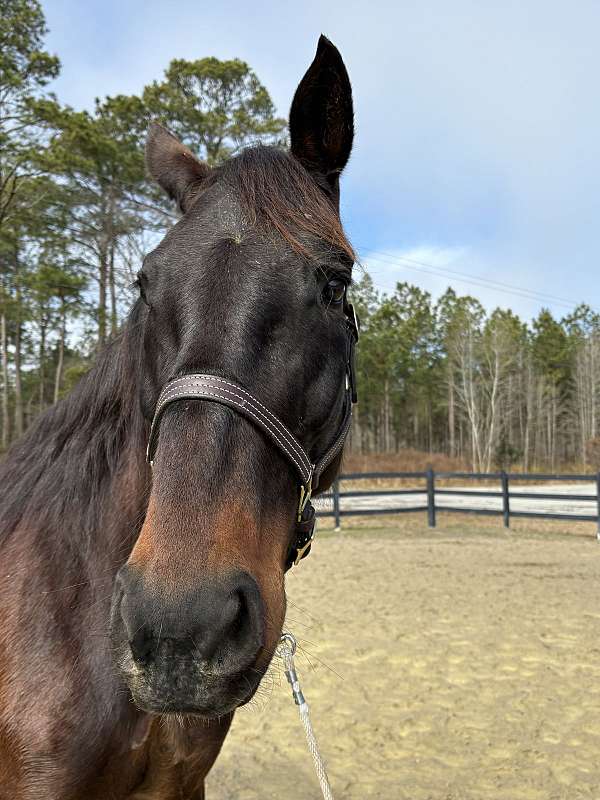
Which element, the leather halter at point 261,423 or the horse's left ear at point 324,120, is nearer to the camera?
the leather halter at point 261,423

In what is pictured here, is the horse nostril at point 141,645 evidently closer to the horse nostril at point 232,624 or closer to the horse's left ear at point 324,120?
the horse nostril at point 232,624

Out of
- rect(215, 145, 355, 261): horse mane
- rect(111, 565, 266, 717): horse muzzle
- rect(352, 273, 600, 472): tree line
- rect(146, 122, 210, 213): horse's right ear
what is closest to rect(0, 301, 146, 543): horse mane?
rect(146, 122, 210, 213): horse's right ear

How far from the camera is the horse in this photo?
1087mm

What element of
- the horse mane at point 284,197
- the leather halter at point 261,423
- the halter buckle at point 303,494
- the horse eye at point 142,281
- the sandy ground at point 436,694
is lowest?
the sandy ground at point 436,694

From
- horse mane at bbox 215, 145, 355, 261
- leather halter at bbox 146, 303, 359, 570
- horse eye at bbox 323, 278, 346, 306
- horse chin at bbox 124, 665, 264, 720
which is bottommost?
horse chin at bbox 124, 665, 264, 720

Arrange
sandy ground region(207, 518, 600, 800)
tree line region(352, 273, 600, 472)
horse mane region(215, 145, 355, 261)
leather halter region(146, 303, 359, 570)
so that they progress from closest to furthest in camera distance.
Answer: leather halter region(146, 303, 359, 570) → horse mane region(215, 145, 355, 261) → sandy ground region(207, 518, 600, 800) → tree line region(352, 273, 600, 472)

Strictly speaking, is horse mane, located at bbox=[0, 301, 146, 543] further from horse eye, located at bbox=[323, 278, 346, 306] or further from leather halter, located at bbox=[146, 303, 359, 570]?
horse eye, located at bbox=[323, 278, 346, 306]

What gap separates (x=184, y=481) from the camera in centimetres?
116

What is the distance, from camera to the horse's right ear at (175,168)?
1925mm

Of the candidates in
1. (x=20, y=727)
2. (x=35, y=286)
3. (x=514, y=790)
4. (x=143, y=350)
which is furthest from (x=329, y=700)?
(x=35, y=286)

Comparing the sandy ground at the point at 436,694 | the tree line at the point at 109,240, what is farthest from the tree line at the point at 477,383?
the sandy ground at the point at 436,694

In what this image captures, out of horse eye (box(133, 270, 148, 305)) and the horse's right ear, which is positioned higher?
the horse's right ear

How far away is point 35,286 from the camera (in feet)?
64.5

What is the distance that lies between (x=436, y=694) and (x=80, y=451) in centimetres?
462
